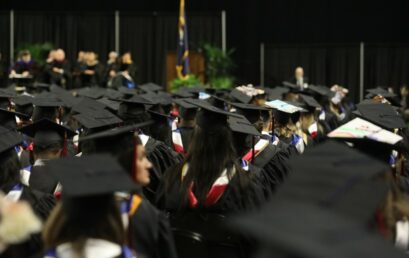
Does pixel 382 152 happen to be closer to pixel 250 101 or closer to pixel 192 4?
pixel 250 101

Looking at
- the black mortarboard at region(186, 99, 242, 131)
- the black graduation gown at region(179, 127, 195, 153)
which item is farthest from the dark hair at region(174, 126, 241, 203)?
the black graduation gown at region(179, 127, 195, 153)

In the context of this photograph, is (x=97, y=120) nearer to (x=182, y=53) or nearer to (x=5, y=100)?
(x=5, y=100)

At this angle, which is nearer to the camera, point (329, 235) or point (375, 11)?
point (329, 235)

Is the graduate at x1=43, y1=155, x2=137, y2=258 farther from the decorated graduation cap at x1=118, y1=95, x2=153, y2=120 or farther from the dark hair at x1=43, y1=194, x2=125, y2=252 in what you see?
the decorated graduation cap at x1=118, y1=95, x2=153, y2=120

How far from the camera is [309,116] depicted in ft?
29.4

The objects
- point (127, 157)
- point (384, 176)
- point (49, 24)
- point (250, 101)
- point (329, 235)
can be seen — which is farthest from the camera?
point (49, 24)

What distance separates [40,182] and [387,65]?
1655 cm

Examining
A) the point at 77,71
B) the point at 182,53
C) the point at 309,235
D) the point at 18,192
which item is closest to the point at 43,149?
the point at 18,192

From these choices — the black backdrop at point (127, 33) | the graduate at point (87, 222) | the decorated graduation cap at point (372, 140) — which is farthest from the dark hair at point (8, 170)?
the black backdrop at point (127, 33)

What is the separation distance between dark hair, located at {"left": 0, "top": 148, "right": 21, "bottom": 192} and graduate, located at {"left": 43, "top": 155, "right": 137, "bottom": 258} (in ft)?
2.99

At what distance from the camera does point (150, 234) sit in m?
3.27

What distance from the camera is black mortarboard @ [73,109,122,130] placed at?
5.68 metres

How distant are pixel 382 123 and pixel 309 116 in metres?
3.42

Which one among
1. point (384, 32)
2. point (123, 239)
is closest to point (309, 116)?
point (123, 239)
